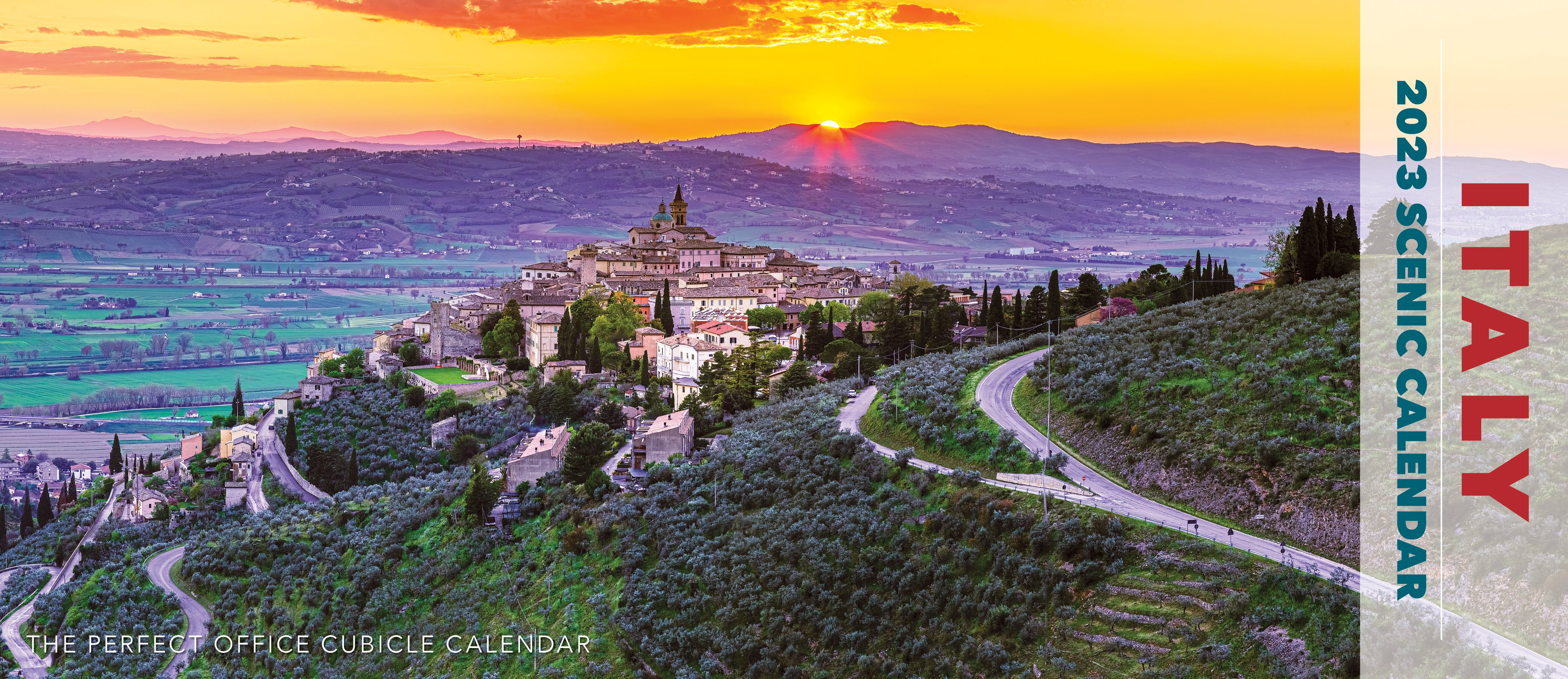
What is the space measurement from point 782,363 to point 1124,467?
1023 inches

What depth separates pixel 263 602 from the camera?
1612 inches

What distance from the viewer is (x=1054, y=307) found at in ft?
175

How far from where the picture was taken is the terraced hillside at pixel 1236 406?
2798 cm

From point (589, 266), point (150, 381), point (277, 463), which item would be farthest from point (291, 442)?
point (150, 381)

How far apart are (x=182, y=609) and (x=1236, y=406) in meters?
32.6

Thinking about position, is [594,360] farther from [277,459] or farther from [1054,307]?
[1054,307]

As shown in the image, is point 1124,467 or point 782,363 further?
point 782,363

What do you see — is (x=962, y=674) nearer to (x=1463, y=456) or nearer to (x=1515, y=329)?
(x=1463, y=456)

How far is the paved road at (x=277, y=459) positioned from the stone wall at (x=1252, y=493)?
3556 centimetres

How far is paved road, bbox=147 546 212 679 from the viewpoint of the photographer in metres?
39.7

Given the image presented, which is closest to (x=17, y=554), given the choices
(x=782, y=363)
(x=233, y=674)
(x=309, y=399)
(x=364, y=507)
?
(x=309, y=399)

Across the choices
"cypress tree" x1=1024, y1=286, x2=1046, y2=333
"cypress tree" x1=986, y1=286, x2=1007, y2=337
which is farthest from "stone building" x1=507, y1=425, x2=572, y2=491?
"cypress tree" x1=1024, y1=286, x2=1046, y2=333

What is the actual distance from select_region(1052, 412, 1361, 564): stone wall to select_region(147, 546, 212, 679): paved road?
26.5 m

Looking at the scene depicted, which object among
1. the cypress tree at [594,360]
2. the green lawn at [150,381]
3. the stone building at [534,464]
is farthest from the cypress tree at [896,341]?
the green lawn at [150,381]
